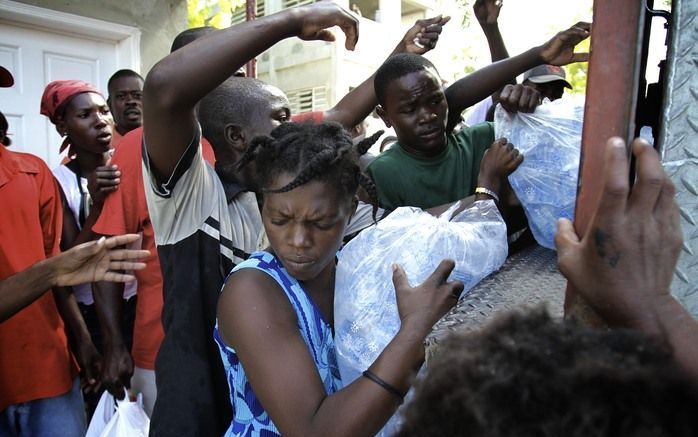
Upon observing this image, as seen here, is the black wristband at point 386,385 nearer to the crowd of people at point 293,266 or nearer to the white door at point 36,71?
the crowd of people at point 293,266

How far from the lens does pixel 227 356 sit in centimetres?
140

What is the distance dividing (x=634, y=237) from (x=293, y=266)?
0.89 m

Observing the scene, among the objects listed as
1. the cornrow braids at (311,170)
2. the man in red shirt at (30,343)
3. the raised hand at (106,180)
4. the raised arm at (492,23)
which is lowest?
the man in red shirt at (30,343)

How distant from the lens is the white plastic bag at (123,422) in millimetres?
2275

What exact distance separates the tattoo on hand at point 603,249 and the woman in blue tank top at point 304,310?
478mm

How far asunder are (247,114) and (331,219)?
2.45 feet

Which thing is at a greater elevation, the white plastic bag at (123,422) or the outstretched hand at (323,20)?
the outstretched hand at (323,20)

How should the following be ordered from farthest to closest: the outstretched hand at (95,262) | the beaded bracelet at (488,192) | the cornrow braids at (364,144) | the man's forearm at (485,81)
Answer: the man's forearm at (485,81) → the outstretched hand at (95,262) → the beaded bracelet at (488,192) → the cornrow braids at (364,144)

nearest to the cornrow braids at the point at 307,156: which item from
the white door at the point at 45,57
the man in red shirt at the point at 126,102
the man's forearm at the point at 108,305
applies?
the man's forearm at the point at 108,305

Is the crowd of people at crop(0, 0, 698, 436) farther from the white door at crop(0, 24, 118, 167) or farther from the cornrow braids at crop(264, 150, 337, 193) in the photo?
the white door at crop(0, 24, 118, 167)

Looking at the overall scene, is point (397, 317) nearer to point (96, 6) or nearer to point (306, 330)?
point (306, 330)

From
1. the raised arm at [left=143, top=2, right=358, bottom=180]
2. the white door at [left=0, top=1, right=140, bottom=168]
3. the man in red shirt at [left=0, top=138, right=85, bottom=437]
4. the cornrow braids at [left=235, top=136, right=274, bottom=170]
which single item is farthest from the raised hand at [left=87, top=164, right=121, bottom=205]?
the white door at [left=0, top=1, right=140, bottom=168]

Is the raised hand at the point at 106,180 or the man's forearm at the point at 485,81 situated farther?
the raised hand at the point at 106,180

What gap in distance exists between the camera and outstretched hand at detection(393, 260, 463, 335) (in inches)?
45.0
